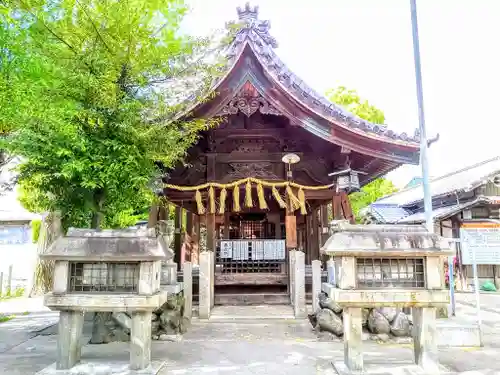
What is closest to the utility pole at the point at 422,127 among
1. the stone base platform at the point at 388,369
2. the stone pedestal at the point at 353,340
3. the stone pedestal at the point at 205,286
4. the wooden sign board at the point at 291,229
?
the wooden sign board at the point at 291,229

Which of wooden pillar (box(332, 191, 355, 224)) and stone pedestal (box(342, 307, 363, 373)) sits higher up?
wooden pillar (box(332, 191, 355, 224))

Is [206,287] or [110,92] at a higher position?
[110,92]

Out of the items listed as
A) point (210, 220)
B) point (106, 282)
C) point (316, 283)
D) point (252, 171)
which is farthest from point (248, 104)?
point (106, 282)

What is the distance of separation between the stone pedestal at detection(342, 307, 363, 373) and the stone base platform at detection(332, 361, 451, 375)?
4.0 inches

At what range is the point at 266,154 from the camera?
10500 mm

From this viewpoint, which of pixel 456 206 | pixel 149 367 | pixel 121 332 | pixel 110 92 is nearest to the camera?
pixel 149 367

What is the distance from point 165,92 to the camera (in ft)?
23.4

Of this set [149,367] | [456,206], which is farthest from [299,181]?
[456,206]

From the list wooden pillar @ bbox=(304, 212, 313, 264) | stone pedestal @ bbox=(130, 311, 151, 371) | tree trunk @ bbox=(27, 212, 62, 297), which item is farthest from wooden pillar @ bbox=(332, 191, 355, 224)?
tree trunk @ bbox=(27, 212, 62, 297)

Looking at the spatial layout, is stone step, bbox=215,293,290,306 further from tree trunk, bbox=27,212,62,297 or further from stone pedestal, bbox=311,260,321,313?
tree trunk, bbox=27,212,62,297

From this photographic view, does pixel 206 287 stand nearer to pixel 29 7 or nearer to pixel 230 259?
pixel 230 259

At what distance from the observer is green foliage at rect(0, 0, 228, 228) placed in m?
5.84

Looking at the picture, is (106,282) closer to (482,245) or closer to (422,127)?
(482,245)

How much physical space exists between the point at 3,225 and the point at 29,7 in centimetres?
2018
